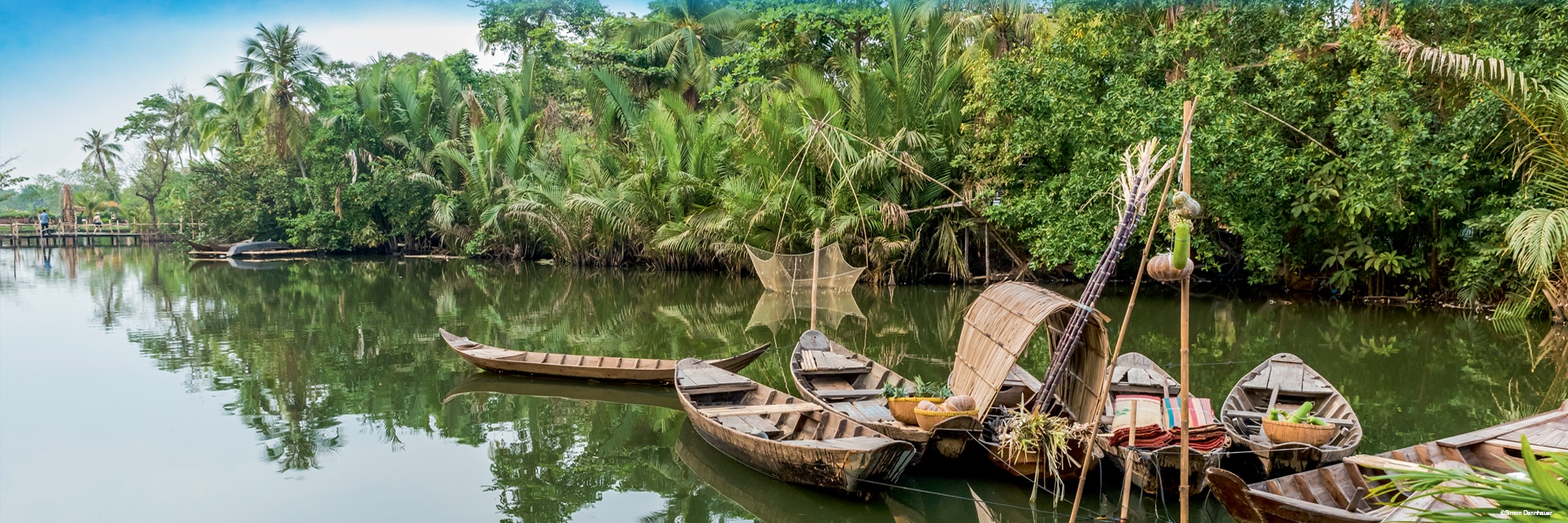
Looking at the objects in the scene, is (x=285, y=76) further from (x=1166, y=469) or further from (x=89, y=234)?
(x=1166, y=469)

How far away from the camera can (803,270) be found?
57.7 feet

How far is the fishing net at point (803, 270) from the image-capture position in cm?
1717

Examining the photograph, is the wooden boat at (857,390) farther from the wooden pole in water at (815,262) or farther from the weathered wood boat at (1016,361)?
the wooden pole in water at (815,262)

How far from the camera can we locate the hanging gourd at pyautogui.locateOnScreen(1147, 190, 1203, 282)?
14.1ft

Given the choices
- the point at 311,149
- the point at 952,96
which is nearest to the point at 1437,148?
the point at 952,96

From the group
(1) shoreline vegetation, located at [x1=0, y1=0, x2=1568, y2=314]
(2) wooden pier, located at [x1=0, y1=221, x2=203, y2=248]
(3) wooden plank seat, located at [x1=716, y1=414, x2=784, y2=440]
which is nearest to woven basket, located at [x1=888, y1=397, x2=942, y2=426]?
(3) wooden plank seat, located at [x1=716, y1=414, x2=784, y2=440]

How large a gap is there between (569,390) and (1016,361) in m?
4.78

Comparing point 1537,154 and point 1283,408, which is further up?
point 1537,154

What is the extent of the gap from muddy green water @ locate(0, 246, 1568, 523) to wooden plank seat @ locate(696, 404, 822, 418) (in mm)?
316

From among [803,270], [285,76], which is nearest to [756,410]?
[803,270]

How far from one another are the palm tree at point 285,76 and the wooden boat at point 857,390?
84.6ft

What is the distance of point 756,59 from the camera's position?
22.8 meters

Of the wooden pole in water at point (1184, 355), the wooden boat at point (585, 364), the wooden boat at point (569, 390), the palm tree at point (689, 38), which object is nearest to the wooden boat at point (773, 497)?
the wooden pole in water at point (1184, 355)

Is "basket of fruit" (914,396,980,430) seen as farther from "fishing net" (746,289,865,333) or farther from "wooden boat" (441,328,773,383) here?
"fishing net" (746,289,865,333)
